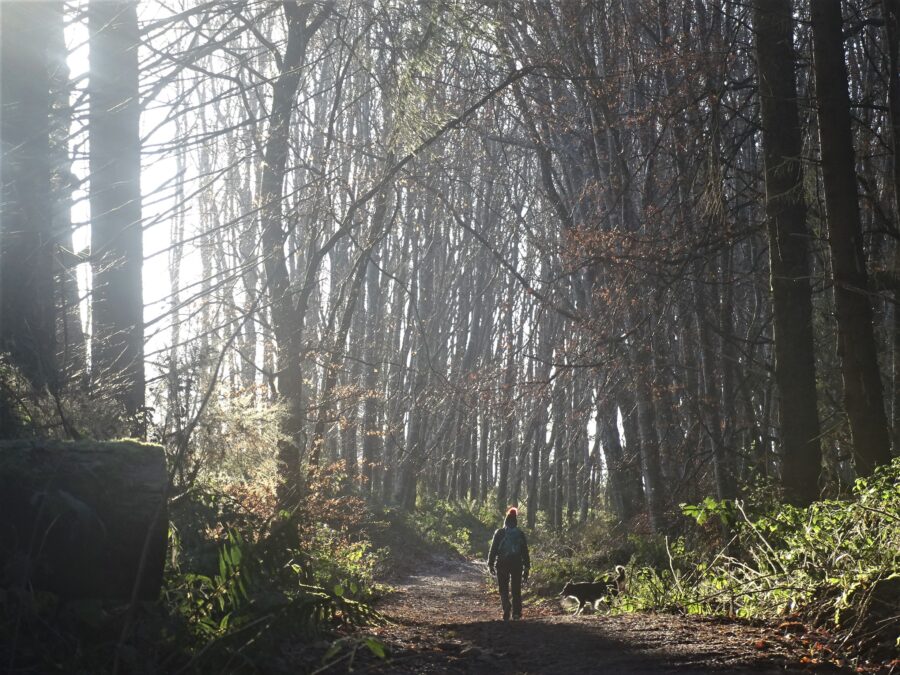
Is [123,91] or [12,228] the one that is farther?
[123,91]

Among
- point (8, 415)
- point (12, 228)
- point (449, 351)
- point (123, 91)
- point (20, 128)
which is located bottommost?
point (8, 415)

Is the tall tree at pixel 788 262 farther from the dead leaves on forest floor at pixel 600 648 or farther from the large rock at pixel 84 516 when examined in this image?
the large rock at pixel 84 516

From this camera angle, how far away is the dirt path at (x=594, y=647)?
5496mm

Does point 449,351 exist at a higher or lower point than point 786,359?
higher

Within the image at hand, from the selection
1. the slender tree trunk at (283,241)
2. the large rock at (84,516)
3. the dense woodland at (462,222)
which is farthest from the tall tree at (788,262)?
the large rock at (84,516)

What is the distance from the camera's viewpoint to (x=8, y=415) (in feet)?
18.5

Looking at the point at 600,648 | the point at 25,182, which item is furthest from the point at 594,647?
the point at 25,182

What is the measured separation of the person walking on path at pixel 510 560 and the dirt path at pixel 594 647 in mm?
→ 3491

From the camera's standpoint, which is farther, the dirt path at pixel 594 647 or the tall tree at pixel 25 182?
the tall tree at pixel 25 182

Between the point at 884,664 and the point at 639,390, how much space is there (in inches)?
386

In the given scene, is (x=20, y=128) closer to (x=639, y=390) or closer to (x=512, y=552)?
(x=512, y=552)

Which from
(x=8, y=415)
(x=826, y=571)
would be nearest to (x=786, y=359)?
(x=826, y=571)

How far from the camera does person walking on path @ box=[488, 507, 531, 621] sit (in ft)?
39.8

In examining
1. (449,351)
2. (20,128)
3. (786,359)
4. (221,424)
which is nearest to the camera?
(20,128)
